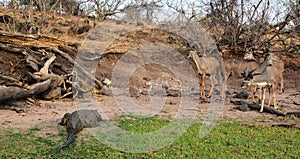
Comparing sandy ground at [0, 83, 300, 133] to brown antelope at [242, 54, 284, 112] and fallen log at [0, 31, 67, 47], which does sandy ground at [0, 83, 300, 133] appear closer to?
brown antelope at [242, 54, 284, 112]

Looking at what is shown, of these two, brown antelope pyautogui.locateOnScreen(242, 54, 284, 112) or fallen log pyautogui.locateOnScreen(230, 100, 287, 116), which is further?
brown antelope pyautogui.locateOnScreen(242, 54, 284, 112)

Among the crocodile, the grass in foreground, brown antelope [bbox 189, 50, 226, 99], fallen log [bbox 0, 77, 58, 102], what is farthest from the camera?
brown antelope [bbox 189, 50, 226, 99]

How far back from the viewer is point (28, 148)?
5688mm

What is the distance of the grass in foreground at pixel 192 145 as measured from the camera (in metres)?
5.58

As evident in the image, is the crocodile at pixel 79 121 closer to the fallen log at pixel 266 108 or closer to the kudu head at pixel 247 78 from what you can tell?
the kudu head at pixel 247 78

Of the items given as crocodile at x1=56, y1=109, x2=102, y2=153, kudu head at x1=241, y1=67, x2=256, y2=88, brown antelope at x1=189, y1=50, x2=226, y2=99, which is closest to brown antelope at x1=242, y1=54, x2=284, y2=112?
kudu head at x1=241, y1=67, x2=256, y2=88

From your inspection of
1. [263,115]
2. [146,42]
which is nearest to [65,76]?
[263,115]

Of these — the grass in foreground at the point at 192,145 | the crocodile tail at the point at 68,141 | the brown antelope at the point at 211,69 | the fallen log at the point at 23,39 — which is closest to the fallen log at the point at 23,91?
the grass in foreground at the point at 192,145

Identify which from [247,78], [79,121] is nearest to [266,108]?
[247,78]

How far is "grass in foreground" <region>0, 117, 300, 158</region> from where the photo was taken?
5.58 m

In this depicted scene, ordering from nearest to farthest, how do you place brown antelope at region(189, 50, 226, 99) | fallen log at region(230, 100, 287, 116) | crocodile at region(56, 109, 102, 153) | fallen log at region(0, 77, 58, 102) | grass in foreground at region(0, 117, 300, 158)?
1. grass in foreground at region(0, 117, 300, 158)
2. crocodile at region(56, 109, 102, 153)
3. fallen log at region(0, 77, 58, 102)
4. fallen log at region(230, 100, 287, 116)
5. brown antelope at region(189, 50, 226, 99)

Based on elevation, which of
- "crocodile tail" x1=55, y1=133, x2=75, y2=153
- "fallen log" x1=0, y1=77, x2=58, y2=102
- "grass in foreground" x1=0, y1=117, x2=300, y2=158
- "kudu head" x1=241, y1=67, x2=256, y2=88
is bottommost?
"grass in foreground" x1=0, y1=117, x2=300, y2=158

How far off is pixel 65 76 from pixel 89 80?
46.2 inches

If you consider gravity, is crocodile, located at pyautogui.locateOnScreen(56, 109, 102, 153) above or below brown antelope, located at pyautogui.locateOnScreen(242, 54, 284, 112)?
below
